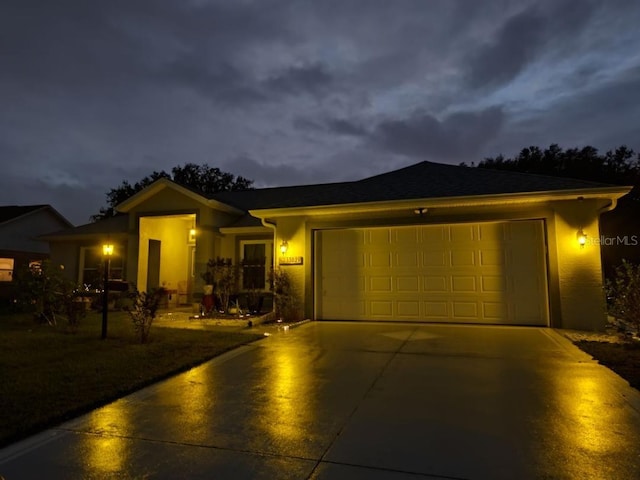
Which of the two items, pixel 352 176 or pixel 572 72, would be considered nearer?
pixel 572 72

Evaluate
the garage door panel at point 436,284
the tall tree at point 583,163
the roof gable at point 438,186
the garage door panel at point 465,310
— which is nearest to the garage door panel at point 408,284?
the garage door panel at point 436,284

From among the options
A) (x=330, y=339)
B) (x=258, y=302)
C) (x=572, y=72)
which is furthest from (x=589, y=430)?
(x=572, y=72)

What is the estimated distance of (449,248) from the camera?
30.5ft

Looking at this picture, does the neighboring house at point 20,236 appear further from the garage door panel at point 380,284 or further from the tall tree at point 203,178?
the garage door panel at point 380,284

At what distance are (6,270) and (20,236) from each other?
230 centimetres

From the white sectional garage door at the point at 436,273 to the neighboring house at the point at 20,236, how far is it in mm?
17838

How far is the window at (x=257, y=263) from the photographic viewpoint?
12914 millimetres

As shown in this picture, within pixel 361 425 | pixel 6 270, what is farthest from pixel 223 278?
pixel 6 270

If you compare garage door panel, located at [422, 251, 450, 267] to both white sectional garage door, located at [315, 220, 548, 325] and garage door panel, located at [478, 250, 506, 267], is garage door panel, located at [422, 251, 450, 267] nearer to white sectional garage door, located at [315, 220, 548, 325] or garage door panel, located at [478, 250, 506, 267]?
white sectional garage door, located at [315, 220, 548, 325]

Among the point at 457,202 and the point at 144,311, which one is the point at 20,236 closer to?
the point at 144,311

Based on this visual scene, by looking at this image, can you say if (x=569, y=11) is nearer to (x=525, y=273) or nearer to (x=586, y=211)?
(x=586, y=211)

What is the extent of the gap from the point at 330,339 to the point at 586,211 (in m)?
6.21

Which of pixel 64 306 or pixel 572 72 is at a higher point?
pixel 572 72

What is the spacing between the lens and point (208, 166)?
113ft
